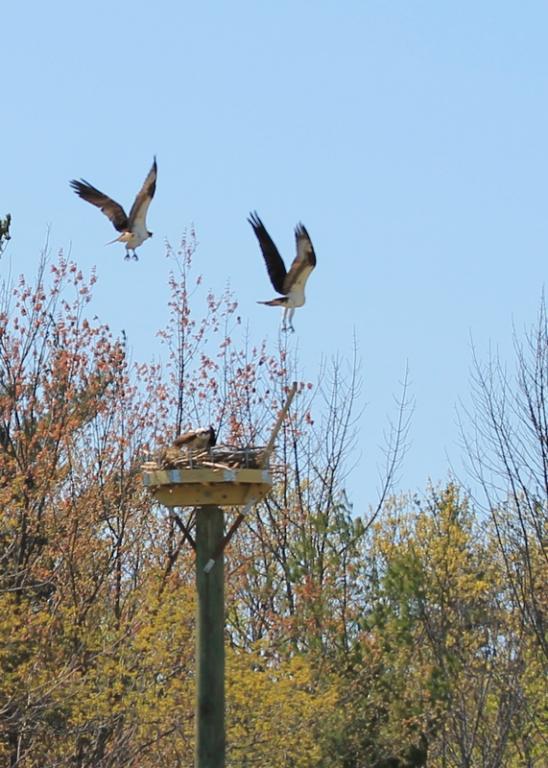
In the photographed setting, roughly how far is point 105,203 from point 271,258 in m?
2.05

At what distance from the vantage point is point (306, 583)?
17.2 m

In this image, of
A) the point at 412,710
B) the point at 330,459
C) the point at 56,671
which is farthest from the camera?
the point at 330,459

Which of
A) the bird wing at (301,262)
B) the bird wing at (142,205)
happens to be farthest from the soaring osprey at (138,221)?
the bird wing at (301,262)

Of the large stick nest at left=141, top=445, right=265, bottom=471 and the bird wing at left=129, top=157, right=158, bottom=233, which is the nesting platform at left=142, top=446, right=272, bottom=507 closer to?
the large stick nest at left=141, top=445, right=265, bottom=471

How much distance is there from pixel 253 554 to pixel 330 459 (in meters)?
2.15

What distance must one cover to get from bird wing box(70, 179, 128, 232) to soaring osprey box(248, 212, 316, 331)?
155 cm

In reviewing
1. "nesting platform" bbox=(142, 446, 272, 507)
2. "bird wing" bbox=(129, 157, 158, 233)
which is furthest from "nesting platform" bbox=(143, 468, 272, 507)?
"bird wing" bbox=(129, 157, 158, 233)

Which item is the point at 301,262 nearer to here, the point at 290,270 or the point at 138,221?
the point at 290,270

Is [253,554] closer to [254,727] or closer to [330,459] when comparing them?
[330,459]

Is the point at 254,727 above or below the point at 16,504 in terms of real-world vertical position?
below

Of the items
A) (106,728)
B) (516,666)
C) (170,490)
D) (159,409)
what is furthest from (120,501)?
(170,490)

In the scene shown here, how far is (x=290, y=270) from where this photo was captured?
1098 centimetres

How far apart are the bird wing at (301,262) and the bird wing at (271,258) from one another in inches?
4.0

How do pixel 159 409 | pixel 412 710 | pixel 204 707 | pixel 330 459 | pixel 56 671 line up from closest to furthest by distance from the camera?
pixel 204 707, pixel 56 671, pixel 412 710, pixel 159 409, pixel 330 459
